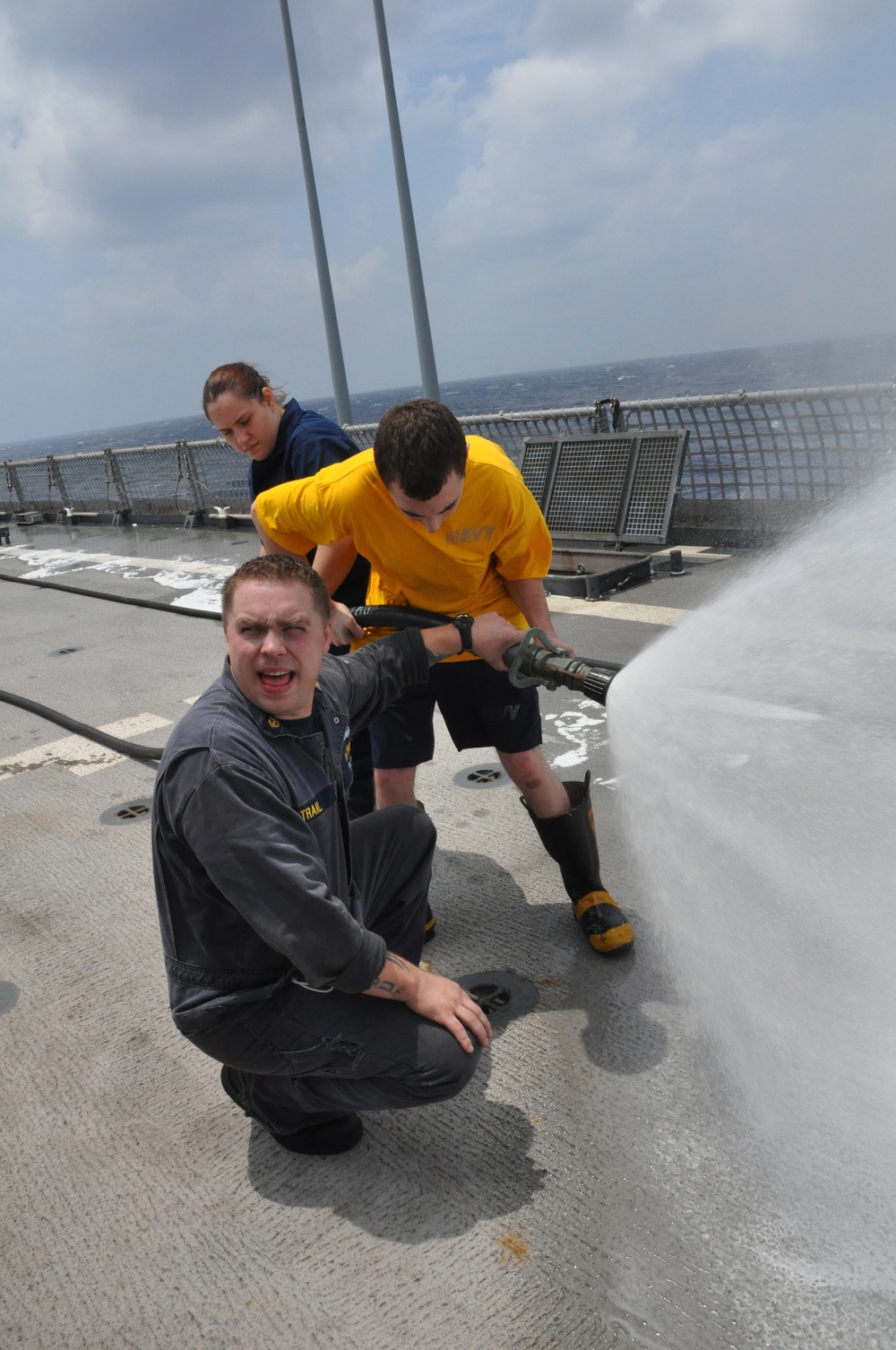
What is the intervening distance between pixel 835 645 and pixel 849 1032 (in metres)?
2.79

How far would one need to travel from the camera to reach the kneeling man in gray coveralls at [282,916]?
1.86m

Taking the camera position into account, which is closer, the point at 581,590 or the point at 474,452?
the point at 474,452

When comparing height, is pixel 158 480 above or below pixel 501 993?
above

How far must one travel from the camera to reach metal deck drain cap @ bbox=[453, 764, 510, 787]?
398 cm

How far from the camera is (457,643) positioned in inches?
105

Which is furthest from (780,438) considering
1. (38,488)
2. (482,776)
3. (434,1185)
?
(38,488)

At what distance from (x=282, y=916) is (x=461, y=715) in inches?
44.8

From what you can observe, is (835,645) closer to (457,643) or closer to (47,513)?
(457,643)

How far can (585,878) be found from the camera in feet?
9.36

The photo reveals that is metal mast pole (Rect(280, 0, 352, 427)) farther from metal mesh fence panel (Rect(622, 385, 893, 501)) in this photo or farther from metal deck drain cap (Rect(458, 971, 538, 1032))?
metal deck drain cap (Rect(458, 971, 538, 1032))

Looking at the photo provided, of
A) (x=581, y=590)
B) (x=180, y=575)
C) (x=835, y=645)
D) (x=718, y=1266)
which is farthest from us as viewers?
(x=180, y=575)

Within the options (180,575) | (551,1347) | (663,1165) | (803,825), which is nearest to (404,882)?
(663,1165)

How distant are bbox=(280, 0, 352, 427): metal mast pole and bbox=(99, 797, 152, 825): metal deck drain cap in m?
15.0

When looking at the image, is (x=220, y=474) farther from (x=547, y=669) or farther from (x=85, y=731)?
(x=547, y=669)
